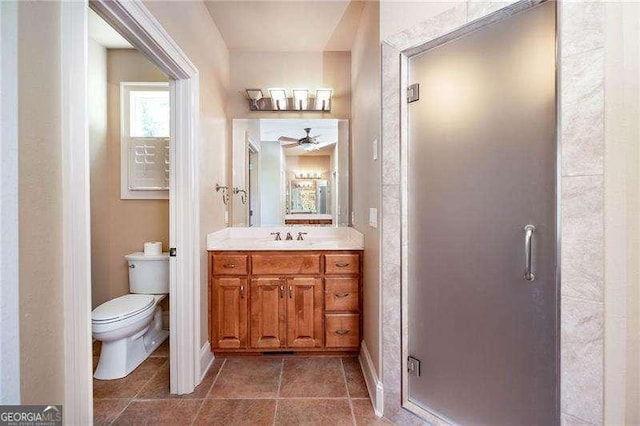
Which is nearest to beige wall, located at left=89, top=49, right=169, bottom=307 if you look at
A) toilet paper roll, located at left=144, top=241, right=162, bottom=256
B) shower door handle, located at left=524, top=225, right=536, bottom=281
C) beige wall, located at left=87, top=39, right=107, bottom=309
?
beige wall, located at left=87, top=39, right=107, bottom=309

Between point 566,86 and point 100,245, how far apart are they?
3386mm

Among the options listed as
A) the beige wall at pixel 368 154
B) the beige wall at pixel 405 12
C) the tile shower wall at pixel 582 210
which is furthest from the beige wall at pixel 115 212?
the tile shower wall at pixel 582 210

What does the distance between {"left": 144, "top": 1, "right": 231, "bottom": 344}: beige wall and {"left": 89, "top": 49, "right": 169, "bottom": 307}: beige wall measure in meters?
0.70

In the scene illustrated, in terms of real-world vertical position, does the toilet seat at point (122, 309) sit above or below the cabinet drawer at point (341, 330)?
above

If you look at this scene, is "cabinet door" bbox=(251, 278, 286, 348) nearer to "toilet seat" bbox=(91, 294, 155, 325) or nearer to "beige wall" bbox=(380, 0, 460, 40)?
"toilet seat" bbox=(91, 294, 155, 325)

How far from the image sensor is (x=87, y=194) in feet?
3.23

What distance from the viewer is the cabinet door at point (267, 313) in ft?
7.18

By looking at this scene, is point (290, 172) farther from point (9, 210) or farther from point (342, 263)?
point (9, 210)

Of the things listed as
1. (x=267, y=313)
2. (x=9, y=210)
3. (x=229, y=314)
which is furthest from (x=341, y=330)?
(x=9, y=210)

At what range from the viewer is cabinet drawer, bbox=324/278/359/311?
2203 millimetres

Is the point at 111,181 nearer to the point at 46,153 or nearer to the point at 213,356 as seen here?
the point at 213,356

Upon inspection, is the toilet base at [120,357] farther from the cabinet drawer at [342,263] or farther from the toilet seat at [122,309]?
the cabinet drawer at [342,263]

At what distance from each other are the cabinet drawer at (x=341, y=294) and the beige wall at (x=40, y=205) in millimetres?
1583

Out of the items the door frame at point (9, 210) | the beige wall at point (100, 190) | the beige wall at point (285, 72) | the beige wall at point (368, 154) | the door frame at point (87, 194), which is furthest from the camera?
the beige wall at point (285, 72)
